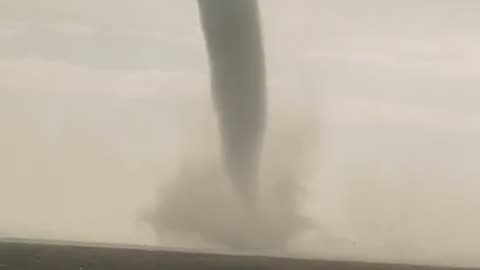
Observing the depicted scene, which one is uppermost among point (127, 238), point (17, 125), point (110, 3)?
point (110, 3)

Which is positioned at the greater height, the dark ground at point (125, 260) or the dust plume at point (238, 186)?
the dust plume at point (238, 186)

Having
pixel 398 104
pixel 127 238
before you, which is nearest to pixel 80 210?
pixel 127 238

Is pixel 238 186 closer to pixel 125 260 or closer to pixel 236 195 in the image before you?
pixel 236 195

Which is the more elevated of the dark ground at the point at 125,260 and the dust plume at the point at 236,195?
the dust plume at the point at 236,195

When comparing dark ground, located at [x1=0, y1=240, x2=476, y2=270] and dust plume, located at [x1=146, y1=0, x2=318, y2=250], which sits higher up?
dust plume, located at [x1=146, y1=0, x2=318, y2=250]

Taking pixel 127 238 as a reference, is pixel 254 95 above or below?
above

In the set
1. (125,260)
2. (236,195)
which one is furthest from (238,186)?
(125,260)

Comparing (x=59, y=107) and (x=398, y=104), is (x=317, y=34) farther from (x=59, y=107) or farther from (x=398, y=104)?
(x=59, y=107)
